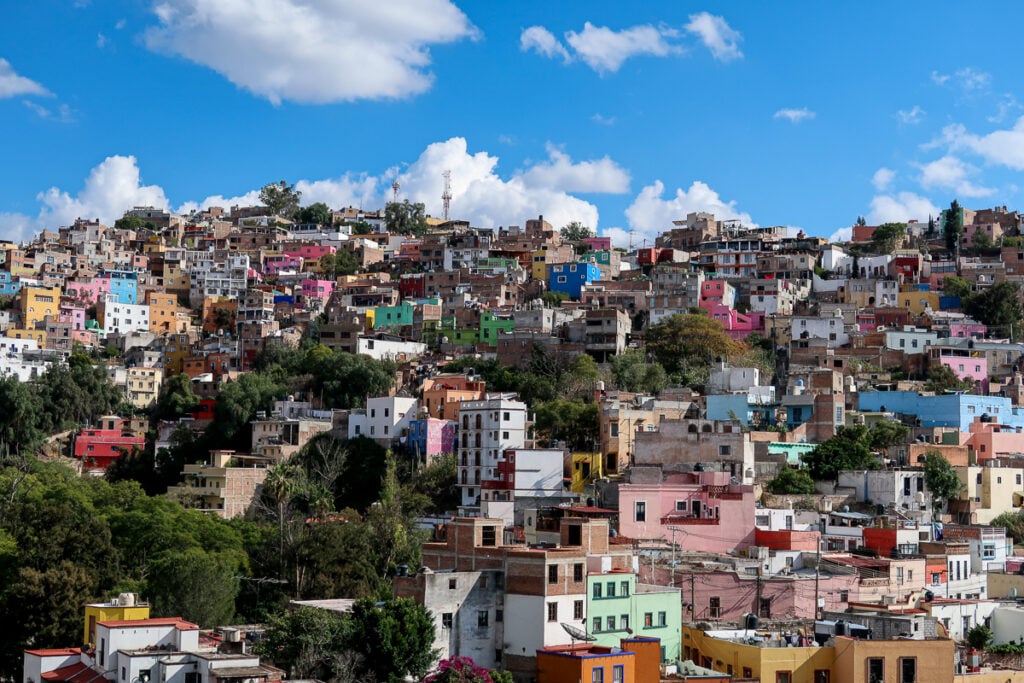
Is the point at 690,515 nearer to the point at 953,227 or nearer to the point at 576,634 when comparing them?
the point at 576,634

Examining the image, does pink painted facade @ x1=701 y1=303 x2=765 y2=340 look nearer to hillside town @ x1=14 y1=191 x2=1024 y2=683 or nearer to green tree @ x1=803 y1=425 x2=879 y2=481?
hillside town @ x1=14 y1=191 x2=1024 y2=683

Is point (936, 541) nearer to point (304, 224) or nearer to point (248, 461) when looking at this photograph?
point (248, 461)

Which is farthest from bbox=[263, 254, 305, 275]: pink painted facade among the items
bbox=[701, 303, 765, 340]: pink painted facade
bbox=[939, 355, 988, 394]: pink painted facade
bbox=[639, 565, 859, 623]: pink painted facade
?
bbox=[639, 565, 859, 623]: pink painted facade

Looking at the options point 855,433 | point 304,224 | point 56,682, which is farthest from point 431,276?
point 56,682

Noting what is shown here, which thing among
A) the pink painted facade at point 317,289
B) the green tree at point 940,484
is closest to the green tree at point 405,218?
the pink painted facade at point 317,289

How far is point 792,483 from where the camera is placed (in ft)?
134

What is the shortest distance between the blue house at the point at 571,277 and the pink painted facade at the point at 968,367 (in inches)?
778

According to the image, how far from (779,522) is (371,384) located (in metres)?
22.4

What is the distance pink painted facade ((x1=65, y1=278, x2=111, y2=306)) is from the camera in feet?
244

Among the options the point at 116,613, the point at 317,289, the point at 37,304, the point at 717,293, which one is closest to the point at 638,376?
the point at 717,293

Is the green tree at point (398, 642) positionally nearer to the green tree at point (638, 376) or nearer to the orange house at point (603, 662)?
the orange house at point (603, 662)

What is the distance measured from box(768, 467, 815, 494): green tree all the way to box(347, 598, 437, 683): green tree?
1769 centimetres

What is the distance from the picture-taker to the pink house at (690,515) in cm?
3372

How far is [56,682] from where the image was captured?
23438 millimetres
